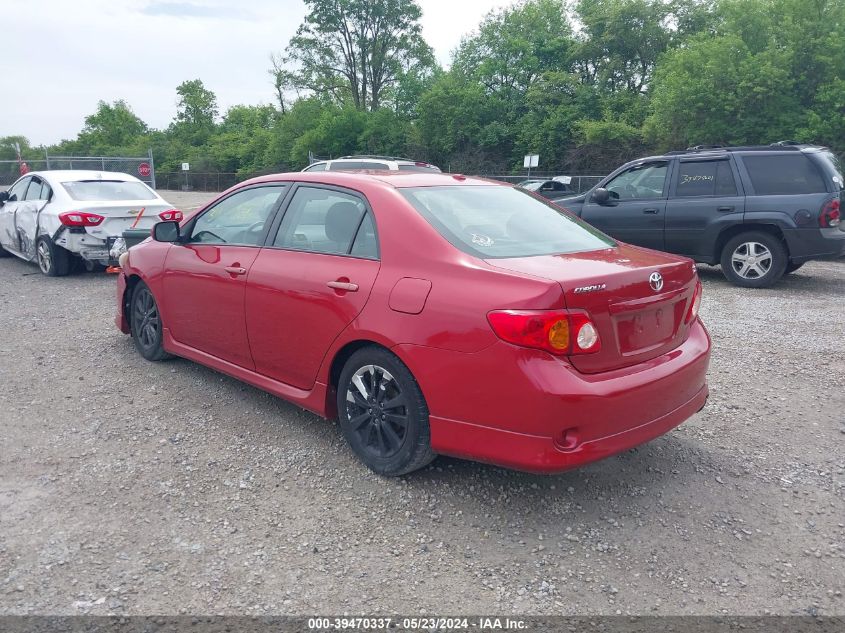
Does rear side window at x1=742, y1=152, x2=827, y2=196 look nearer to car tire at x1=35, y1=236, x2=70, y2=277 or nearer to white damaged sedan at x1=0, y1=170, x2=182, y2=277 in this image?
white damaged sedan at x1=0, y1=170, x2=182, y2=277

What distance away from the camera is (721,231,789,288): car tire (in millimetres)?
8586

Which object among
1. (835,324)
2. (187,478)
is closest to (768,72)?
(835,324)

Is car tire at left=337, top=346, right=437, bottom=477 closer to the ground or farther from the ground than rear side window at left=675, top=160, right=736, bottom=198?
closer to the ground

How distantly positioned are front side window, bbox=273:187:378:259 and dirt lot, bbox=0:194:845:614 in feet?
3.82

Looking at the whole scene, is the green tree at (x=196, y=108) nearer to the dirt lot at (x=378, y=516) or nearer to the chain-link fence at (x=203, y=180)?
the chain-link fence at (x=203, y=180)

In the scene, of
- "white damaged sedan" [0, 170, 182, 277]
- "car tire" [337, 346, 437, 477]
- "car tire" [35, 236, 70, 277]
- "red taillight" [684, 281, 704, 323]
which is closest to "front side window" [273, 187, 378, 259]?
"car tire" [337, 346, 437, 477]

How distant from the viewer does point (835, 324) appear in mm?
6883

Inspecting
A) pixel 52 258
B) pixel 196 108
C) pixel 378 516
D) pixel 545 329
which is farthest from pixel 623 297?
pixel 196 108

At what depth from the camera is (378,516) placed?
10.7 feet

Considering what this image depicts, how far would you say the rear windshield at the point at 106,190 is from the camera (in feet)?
32.0

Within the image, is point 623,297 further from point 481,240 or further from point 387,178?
point 387,178

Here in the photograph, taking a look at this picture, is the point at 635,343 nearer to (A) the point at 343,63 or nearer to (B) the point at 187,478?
(B) the point at 187,478

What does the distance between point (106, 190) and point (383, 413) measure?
8202 millimetres

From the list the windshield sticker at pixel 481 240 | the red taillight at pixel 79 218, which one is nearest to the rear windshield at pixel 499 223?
the windshield sticker at pixel 481 240
